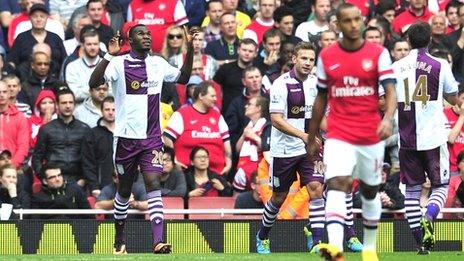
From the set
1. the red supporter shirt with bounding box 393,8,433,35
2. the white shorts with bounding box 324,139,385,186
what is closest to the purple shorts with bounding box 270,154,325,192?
the white shorts with bounding box 324,139,385,186

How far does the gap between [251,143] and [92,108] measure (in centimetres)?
259

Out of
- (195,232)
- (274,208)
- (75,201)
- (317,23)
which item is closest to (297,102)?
(274,208)

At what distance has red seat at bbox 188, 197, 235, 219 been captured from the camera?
21.7 m

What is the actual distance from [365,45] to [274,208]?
4.39 m

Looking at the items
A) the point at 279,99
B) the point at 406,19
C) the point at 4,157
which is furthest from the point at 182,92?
the point at 279,99

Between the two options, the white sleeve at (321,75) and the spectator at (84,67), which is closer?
the white sleeve at (321,75)

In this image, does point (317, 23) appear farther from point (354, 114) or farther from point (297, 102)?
point (354, 114)

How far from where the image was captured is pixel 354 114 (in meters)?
14.7

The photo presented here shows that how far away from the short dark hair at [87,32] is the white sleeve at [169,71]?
5.23 meters

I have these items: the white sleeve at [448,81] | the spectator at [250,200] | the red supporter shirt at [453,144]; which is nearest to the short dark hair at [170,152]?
the spectator at [250,200]

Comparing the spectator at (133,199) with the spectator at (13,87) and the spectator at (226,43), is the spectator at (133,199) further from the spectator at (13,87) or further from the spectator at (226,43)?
the spectator at (226,43)

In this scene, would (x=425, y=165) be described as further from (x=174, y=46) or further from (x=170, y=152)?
(x=174, y=46)

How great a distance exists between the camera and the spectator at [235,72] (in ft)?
80.5

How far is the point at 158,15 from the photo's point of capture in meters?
25.5
